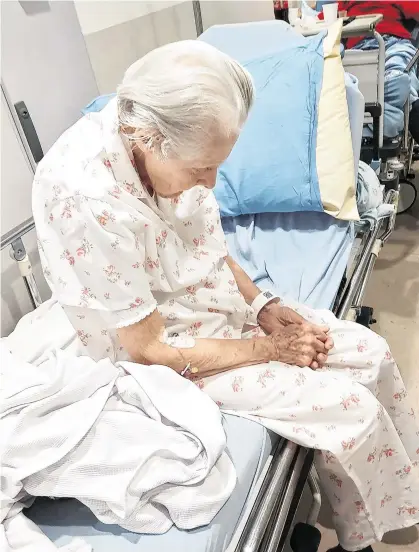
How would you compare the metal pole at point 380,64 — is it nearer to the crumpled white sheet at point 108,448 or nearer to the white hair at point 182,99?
the white hair at point 182,99

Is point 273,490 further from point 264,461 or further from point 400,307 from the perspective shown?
point 400,307

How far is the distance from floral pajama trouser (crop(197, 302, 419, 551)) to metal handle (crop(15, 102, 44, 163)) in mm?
893

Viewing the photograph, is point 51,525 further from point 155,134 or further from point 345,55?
point 345,55

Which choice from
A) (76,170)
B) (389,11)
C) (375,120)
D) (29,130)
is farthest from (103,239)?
(389,11)

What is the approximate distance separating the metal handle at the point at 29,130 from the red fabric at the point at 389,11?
5.87ft

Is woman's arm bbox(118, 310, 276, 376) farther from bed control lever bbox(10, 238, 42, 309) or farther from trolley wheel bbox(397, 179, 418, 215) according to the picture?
trolley wheel bbox(397, 179, 418, 215)

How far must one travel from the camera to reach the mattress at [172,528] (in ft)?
2.70

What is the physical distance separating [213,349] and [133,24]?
5.62 ft

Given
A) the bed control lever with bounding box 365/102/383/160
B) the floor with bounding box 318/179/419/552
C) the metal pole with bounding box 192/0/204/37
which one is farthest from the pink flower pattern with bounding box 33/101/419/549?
the metal pole with bounding box 192/0/204/37

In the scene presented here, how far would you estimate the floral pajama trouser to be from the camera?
103 centimetres

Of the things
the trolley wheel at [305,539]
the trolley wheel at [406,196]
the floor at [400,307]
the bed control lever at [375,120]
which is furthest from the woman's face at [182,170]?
the trolley wheel at [406,196]

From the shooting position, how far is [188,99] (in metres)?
0.86

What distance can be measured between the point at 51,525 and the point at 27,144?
1052 millimetres

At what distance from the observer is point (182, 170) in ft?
3.22
